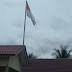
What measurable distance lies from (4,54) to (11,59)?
1.60m

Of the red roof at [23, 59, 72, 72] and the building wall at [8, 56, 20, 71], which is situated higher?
the red roof at [23, 59, 72, 72]

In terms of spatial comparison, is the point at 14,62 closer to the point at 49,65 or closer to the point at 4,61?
the point at 4,61

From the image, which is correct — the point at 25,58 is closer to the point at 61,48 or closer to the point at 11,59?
the point at 11,59

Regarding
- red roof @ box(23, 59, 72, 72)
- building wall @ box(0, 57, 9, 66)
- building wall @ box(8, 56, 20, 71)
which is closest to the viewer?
building wall @ box(0, 57, 9, 66)

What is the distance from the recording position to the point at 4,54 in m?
11.2

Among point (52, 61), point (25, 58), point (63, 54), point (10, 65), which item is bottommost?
point (10, 65)

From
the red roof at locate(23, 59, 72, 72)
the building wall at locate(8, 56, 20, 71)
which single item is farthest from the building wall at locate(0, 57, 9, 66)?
the red roof at locate(23, 59, 72, 72)

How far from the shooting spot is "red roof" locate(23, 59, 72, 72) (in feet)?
68.5

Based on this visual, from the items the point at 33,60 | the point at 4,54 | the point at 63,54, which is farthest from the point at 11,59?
the point at 63,54

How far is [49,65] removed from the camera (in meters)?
21.6

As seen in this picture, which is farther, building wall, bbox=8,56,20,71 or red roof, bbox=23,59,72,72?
red roof, bbox=23,59,72,72

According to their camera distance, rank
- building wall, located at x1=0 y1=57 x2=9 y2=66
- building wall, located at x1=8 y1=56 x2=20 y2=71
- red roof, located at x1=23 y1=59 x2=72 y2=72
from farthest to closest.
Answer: red roof, located at x1=23 y1=59 x2=72 y2=72, building wall, located at x1=8 y1=56 x2=20 y2=71, building wall, located at x1=0 y1=57 x2=9 y2=66

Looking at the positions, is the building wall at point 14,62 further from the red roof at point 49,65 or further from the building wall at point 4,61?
the red roof at point 49,65

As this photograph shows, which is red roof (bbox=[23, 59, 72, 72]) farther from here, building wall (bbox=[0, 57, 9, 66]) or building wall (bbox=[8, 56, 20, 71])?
building wall (bbox=[0, 57, 9, 66])
